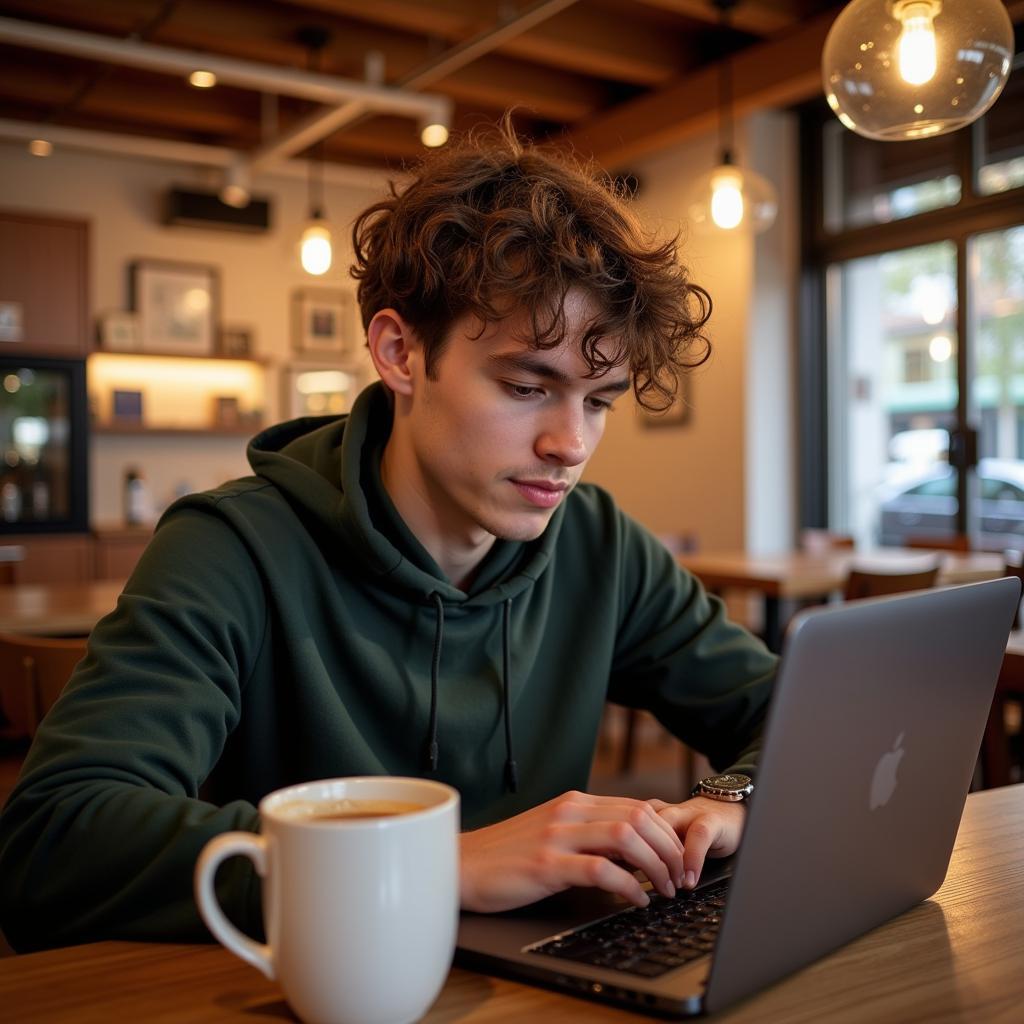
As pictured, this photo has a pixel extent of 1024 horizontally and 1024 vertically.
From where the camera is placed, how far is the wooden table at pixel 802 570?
3.48 metres

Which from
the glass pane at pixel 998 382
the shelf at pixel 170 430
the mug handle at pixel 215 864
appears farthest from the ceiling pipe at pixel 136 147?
the mug handle at pixel 215 864

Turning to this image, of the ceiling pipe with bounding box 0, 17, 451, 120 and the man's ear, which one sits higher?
the ceiling pipe with bounding box 0, 17, 451, 120

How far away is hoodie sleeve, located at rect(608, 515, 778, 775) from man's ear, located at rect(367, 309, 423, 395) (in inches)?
15.4

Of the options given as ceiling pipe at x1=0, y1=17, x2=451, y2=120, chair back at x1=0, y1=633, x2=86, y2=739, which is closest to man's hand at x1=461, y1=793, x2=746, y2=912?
chair back at x1=0, y1=633, x2=86, y2=739

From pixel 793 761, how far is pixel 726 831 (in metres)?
0.34

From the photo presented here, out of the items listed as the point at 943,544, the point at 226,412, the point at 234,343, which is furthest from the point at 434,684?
the point at 234,343

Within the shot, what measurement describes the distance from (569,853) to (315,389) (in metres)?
6.57

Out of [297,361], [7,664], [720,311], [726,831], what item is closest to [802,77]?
[720,311]

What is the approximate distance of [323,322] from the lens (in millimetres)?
7164

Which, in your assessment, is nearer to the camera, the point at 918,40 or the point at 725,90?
the point at 918,40

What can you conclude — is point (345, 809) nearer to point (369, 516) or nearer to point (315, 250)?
point (369, 516)

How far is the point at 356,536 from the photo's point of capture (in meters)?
1.17

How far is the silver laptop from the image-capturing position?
1.97 ft

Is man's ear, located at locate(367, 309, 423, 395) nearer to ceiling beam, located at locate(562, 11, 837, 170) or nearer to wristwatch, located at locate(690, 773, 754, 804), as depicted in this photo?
wristwatch, located at locate(690, 773, 754, 804)
